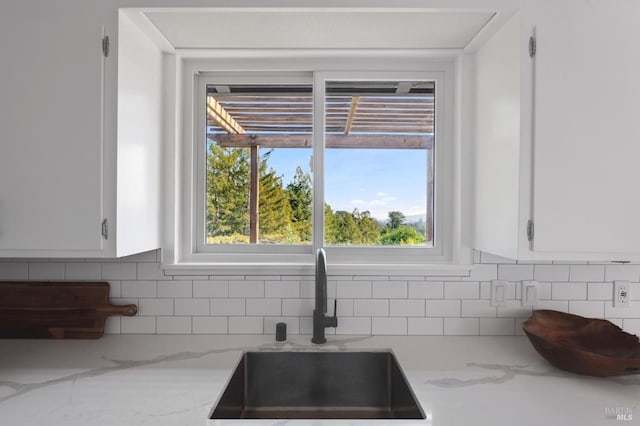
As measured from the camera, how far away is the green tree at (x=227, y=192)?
1730 millimetres

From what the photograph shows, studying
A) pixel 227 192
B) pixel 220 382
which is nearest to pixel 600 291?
pixel 220 382

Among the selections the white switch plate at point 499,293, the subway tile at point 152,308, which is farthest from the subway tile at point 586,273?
the subway tile at point 152,308

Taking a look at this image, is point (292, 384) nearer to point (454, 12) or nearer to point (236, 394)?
point (236, 394)

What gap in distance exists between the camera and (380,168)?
1.72 meters

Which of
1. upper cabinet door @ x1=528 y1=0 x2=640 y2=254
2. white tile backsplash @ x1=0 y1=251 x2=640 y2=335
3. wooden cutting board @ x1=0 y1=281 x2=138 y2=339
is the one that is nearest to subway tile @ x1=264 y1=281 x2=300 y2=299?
white tile backsplash @ x1=0 y1=251 x2=640 y2=335

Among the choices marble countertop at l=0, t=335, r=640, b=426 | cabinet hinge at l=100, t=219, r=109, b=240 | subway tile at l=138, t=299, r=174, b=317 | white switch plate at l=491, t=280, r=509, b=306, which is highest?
cabinet hinge at l=100, t=219, r=109, b=240

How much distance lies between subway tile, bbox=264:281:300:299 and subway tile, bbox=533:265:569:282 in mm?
990

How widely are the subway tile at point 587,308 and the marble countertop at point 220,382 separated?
0.25 metres

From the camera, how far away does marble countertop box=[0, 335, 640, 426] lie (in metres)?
0.99

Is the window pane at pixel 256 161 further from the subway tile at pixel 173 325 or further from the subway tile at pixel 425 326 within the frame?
the subway tile at pixel 425 326

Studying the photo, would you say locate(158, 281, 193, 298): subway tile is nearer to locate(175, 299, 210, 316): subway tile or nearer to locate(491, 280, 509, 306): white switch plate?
locate(175, 299, 210, 316): subway tile

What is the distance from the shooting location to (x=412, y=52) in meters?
1.57

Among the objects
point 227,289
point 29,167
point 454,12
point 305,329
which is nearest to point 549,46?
point 454,12

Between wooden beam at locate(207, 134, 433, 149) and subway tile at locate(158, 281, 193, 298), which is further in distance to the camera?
wooden beam at locate(207, 134, 433, 149)
